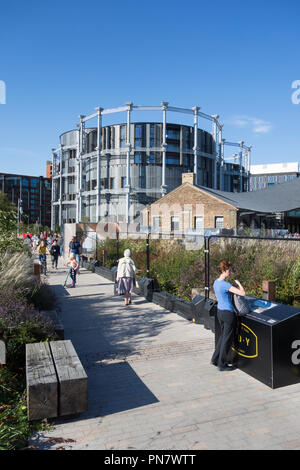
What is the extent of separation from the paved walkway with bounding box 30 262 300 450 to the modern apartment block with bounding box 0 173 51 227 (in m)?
129

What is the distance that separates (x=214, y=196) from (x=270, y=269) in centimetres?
2874

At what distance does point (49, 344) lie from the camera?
17.5 feet

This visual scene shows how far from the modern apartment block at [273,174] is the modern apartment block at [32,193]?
79.9 m

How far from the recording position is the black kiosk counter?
4.98 meters

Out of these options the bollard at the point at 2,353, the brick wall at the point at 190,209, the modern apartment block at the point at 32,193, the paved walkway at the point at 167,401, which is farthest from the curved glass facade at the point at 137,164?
the modern apartment block at the point at 32,193

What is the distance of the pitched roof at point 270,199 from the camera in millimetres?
35188

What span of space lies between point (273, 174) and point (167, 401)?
5729 inches

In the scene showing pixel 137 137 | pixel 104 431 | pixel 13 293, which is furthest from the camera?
pixel 137 137

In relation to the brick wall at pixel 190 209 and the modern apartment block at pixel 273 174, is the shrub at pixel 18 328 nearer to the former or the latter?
the brick wall at pixel 190 209

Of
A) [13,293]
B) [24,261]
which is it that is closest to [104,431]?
[13,293]

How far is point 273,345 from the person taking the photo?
4938 mm

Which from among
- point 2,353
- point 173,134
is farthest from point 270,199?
point 2,353

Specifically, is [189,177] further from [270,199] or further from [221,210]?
[270,199]
